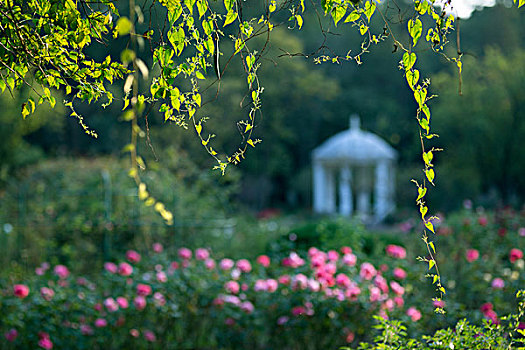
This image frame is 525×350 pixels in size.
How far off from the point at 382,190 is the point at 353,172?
70.2 inches

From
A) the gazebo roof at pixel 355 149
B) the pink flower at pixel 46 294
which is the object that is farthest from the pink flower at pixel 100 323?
the gazebo roof at pixel 355 149

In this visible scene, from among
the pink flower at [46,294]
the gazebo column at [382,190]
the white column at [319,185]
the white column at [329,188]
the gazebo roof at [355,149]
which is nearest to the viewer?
the pink flower at [46,294]

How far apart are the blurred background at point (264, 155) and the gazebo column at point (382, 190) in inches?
11.1

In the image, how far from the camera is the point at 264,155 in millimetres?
18484

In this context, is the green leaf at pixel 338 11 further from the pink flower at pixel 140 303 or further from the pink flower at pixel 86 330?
the pink flower at pixel 86 330

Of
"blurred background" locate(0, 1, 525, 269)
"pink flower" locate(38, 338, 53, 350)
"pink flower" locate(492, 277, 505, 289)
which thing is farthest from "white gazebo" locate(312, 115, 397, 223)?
"pink flower" locate(38, 338, 53, 350)

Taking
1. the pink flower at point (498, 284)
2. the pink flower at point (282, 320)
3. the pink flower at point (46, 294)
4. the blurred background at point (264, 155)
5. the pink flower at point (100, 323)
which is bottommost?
the pink flower at point (100, 323)

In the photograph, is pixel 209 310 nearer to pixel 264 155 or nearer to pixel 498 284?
pixel 498 284

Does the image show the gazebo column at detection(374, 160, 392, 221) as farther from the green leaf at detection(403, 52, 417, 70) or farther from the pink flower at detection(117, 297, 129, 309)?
the green leaf at detection(403, 52, 417, 70)

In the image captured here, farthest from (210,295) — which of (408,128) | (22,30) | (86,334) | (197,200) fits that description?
(408,128)

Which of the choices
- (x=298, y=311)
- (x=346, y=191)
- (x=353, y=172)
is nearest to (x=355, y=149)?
(x=346, y=191)

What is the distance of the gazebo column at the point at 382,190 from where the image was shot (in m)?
13.8

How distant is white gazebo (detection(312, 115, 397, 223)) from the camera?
15.3 metres

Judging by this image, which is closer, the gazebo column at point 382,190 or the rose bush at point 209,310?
the rose bush at point 209,310
